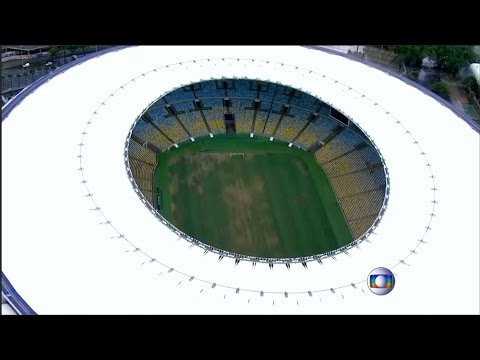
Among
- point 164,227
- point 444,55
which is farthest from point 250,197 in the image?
point 444,55

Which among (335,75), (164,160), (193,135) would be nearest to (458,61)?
(335,75)

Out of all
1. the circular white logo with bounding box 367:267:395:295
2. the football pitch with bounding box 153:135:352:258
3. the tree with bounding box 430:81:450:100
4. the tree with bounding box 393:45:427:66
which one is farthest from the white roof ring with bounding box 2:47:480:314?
the tree with bounding box 393:45:427:66

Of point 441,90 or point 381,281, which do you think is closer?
point 381,281

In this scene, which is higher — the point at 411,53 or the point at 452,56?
the point at 411,53

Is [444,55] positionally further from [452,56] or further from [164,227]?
[164,227]

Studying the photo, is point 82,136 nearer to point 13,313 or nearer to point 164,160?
point 164,160

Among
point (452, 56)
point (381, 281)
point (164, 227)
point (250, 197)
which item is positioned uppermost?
point (452, 56)

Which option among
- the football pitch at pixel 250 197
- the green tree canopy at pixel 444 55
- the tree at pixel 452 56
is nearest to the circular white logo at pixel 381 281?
the football pitch at pixel 250 197
